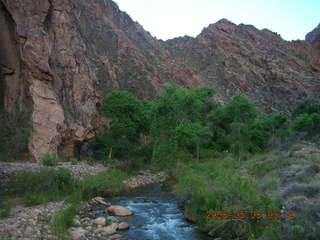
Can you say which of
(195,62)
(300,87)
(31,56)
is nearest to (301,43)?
(300,87)

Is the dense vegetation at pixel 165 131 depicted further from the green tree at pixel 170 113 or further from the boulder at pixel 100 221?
the boulder at pixel 100 221

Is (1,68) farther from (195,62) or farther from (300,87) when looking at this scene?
(300,87)

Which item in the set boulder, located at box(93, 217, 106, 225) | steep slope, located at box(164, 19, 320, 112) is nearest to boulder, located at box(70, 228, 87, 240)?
boulder, located at box(93, 217, 106, 225)

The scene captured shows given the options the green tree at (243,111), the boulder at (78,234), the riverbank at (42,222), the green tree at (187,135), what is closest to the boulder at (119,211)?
the riverbank at (42,222)

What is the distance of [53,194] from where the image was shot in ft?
40.0

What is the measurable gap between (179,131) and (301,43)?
199ft

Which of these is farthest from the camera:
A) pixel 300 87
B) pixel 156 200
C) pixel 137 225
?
pixel 300 87

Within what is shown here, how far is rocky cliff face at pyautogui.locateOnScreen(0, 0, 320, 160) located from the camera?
20.9m

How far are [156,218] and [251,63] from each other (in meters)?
53.9

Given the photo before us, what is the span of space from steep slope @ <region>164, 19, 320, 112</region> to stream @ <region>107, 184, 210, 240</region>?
37169 mm

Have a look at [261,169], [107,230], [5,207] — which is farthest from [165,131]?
[5,207]

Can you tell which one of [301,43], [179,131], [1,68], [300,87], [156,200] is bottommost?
[156,200]

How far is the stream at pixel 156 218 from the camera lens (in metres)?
9.30

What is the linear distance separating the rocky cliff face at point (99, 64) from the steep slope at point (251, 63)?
0.64 ft
